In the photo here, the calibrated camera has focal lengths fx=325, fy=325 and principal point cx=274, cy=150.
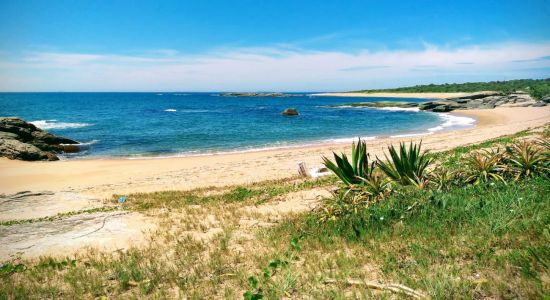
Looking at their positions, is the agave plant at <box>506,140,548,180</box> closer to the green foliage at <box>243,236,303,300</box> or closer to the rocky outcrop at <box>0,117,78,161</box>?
the green foliage at <box>243,236,303,300</box>

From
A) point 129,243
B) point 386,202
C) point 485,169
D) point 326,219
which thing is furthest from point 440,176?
point 129,243

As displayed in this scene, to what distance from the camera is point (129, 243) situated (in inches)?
247

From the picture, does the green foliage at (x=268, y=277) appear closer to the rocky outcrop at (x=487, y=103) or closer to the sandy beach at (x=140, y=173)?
the sandy beach at (x=140, y=173)

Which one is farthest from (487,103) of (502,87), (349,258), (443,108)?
(349,258)

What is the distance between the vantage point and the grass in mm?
3424

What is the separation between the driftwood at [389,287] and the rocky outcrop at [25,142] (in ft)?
82.9

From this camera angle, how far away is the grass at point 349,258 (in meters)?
3.42

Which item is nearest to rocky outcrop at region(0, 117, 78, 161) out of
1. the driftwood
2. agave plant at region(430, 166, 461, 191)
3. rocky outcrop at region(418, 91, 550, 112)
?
agave plant at region(430, 166, 461, 191)

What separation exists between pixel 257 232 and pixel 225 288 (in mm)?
2298

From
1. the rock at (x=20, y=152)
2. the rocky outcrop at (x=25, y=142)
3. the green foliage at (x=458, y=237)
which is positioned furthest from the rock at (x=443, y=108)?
the green foliage at (x=458, y=237)

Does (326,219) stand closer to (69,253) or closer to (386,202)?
(386,202)

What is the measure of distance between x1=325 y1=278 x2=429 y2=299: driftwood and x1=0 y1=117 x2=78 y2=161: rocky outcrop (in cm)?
2526

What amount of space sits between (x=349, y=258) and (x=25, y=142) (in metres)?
29.2

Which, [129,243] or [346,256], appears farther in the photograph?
[129,243]
